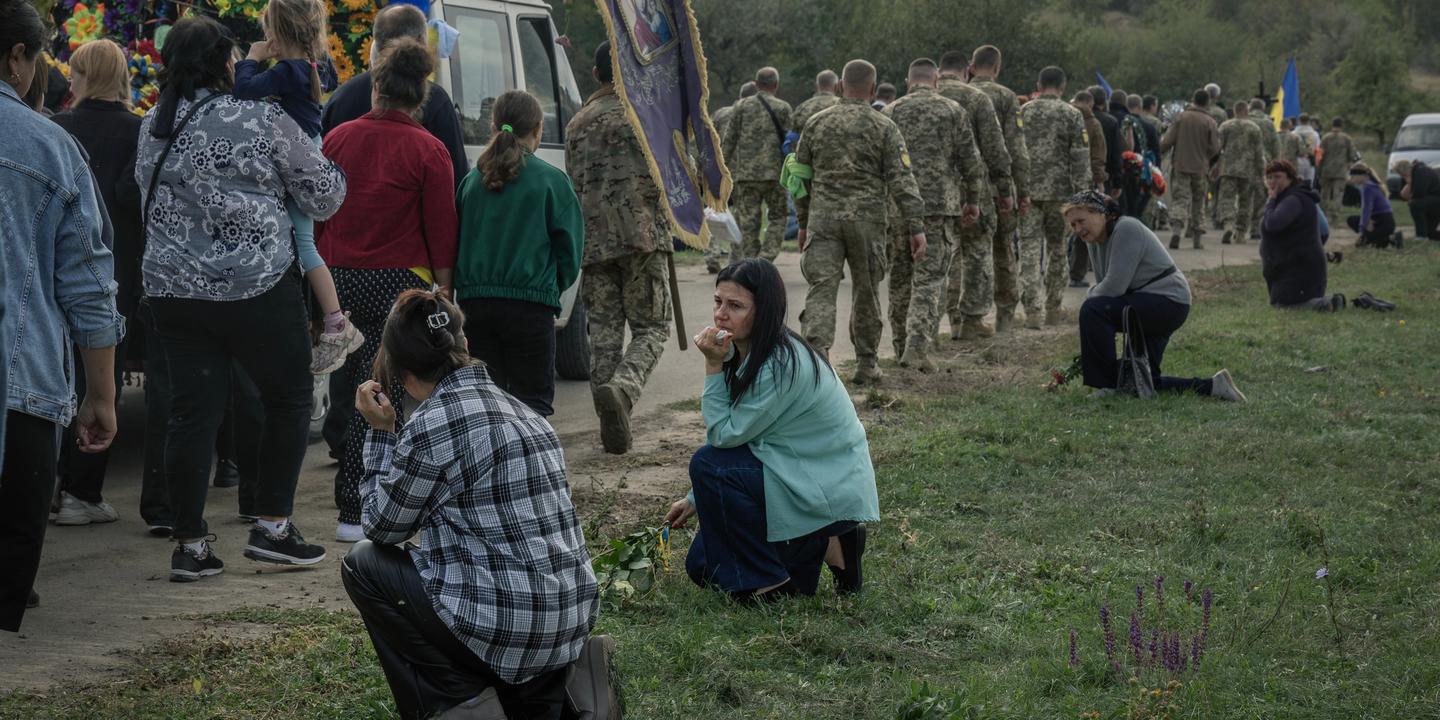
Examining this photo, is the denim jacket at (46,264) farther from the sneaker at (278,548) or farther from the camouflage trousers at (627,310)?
the camouflage trousers at (627,310)

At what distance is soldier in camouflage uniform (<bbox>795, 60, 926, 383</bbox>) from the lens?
9.32m

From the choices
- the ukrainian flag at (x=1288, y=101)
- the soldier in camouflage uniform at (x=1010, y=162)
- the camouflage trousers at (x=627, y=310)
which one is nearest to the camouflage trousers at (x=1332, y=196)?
the ukrainian flag at (x=1288, y=101)

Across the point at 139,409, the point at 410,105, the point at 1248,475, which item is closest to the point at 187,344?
the point at 410,105

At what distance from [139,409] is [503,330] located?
308 centimetres

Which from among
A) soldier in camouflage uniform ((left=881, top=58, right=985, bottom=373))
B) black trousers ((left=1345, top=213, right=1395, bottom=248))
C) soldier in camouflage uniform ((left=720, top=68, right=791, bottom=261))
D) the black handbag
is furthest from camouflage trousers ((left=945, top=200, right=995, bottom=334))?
black trousers ((left=1345, top=213, right=1395, bottom=248))

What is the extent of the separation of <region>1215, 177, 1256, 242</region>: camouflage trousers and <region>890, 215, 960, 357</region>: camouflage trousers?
483 inches

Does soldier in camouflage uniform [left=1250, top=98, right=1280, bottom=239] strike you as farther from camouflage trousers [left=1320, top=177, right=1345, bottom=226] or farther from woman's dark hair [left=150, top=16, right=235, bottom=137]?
woman's dark hair [left=150, top=16, right=235, bottom=137]

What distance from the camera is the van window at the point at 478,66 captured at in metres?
8.43

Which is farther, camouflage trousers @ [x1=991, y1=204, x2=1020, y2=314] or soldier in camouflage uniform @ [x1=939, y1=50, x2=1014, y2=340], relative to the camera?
camouflage trousers @ [x1=991, y1=204, x2=1020, y2=314]

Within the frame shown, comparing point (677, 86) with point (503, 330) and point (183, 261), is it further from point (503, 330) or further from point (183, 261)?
point (183, 261)

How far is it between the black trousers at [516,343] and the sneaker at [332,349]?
106 cm

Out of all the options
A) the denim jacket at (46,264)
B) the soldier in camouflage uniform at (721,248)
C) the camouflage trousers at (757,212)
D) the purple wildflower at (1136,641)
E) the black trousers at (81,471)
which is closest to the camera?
the denim jacket at (46,264)

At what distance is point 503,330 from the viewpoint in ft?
21.5

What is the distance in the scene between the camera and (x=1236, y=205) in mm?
22328
